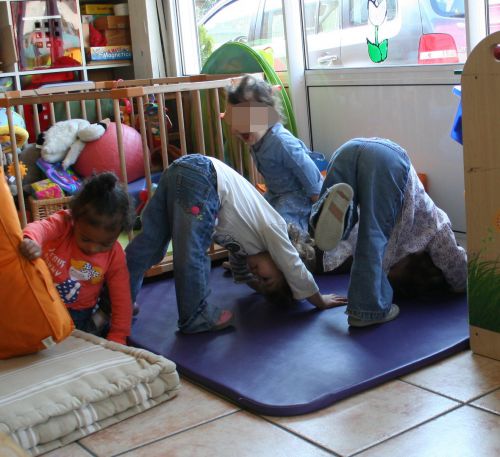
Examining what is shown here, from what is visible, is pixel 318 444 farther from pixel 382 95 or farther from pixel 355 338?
pixel 382 95

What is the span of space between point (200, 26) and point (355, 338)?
3.16 metres

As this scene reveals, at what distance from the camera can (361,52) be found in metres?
3.71

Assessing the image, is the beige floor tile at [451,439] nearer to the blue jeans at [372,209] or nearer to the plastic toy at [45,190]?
the blue jeans at [372,209]

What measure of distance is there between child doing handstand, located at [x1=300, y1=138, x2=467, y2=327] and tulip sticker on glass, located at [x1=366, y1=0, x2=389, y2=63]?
4.49 feet

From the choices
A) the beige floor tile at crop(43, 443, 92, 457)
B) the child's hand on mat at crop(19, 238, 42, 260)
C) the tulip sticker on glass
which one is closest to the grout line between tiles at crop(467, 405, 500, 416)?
the beige floor tile at crop(43, 443, 92, 457)

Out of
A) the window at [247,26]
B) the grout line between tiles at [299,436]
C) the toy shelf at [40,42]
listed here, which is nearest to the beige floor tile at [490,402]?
the grout line between tiles at [299,436]

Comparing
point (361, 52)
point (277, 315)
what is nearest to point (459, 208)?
point (361, 52)

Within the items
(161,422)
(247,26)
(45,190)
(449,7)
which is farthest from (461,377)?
(247,26)

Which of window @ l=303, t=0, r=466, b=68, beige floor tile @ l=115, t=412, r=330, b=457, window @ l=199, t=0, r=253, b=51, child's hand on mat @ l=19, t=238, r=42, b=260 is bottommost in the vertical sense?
beige floor tile @ l=115, t=412, r=330, b=457

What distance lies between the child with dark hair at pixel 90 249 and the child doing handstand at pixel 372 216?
58 cm

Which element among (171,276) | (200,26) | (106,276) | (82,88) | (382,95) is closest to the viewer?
(106,276)

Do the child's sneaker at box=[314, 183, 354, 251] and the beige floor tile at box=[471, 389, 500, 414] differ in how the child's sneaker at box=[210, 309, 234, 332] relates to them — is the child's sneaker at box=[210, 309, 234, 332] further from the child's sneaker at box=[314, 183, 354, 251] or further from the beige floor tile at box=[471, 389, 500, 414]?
the beige floor tile at box=[471, 389, 500, 414]

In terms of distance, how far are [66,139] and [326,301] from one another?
2.10 meters

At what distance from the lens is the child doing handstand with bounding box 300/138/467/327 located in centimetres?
225
